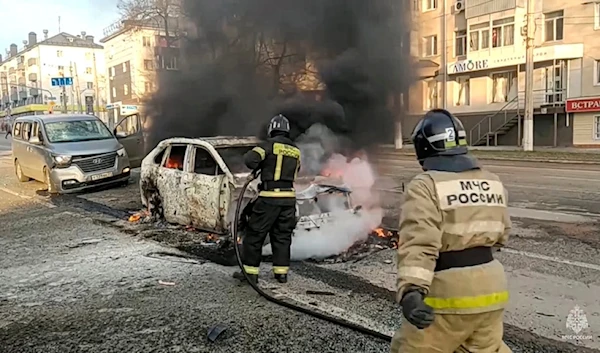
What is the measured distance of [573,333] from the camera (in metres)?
3.76

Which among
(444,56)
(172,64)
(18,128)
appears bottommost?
(18,128)

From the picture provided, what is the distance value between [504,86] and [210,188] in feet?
79.9

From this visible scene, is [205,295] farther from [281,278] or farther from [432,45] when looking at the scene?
[432,45]

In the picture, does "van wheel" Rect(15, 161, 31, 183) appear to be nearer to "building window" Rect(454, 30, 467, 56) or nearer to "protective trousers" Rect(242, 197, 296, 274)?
"protective trousers" Rect(242, 197, 296, 274)

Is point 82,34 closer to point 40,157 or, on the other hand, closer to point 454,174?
point 40,157

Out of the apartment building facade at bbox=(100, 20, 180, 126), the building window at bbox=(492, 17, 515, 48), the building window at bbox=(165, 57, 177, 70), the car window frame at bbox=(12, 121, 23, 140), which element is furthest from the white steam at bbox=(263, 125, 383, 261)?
the building window at bbox=(492, 17, 515, 48)

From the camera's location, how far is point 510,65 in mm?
26219

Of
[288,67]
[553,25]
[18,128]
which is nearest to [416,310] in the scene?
[288,67]

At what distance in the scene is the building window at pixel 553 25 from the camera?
24531 millimetres

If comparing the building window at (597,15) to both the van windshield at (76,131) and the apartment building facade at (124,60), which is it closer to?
the apartment building facade at (124,60)

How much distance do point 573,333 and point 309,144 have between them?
4771 mm

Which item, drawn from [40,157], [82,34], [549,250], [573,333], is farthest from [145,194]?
[82,34]

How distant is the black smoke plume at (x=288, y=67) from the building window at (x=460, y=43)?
19.6m

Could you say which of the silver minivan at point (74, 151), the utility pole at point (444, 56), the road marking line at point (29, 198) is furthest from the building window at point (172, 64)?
the utility pole at point (444, 56)
